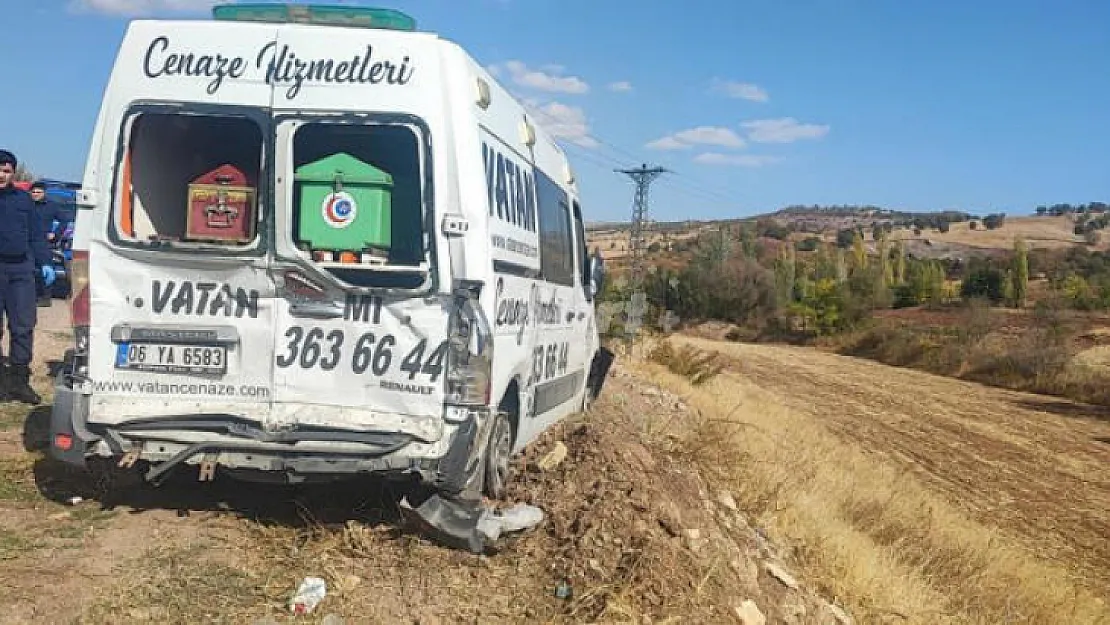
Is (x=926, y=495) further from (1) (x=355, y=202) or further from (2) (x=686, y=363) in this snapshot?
(1) (x=355, y=202)

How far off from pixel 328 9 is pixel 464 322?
2.00 m

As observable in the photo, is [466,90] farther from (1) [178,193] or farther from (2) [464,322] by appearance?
(1) [178,193]

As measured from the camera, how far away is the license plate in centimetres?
541

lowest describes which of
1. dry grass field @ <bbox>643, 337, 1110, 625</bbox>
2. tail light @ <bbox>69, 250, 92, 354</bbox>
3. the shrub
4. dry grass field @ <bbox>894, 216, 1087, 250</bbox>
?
dry grass field @ <bbox>643, 337, 1110, 625</bbox>

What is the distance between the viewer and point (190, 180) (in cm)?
629

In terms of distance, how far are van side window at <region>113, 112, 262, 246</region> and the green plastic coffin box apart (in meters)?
0.28

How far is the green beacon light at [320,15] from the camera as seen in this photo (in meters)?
5.66

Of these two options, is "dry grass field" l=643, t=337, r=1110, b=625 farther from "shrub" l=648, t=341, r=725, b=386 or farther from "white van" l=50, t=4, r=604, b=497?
"white van" l=50, t=4, r=604, b=497

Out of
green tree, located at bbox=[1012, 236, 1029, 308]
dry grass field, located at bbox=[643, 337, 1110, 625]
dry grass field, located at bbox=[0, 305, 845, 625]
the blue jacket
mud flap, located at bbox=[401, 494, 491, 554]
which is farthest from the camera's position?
green tree, located at bbox=[1012, 236, 1029, 308]

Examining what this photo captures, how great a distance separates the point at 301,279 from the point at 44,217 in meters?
4.50

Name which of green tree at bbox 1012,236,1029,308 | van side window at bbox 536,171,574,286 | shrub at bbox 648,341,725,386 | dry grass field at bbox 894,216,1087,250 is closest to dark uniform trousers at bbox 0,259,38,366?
van side window at bbox 536,171,574,286

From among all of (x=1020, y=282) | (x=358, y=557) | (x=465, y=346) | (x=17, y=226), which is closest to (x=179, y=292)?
(x=465, y=346)

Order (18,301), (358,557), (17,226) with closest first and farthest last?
1. (358,557)
2. (17,226)
3. (18,301)

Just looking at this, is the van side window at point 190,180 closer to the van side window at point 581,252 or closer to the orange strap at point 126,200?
the orange strap at point 126,200
